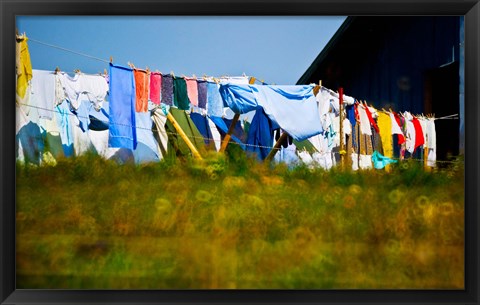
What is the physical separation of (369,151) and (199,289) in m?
1.06

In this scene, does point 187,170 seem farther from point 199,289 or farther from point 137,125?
point 199,289

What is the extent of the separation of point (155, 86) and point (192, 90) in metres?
0.19

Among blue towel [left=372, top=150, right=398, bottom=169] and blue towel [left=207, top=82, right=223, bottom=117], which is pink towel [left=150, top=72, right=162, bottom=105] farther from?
blue towel [left=372, top=150, right=398, bottom=169]

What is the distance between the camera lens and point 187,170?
3.61 m

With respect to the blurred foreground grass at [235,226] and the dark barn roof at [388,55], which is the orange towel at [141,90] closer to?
the blurred foreground grass at [235,226]

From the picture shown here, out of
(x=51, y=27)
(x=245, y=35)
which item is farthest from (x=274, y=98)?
(x=51, y=27)

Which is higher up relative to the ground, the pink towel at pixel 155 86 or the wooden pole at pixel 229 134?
the pink towel at pixel 155 86

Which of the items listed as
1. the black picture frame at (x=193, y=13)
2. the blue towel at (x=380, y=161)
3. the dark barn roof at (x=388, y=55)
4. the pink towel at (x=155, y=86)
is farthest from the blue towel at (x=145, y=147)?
the blue towel at (x=380, y=161)

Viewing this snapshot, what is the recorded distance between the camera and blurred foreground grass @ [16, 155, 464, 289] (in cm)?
360

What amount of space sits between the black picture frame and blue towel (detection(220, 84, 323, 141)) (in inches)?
14.3

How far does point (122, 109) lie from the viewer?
3.64m

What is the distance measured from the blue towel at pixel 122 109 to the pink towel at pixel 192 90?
10.4 inches

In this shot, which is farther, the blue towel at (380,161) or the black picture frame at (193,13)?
the blue towel at (380,161)

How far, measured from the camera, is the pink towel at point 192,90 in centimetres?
362
